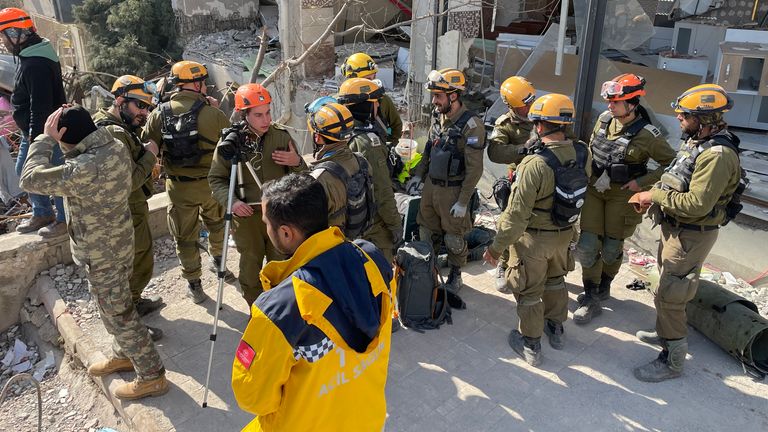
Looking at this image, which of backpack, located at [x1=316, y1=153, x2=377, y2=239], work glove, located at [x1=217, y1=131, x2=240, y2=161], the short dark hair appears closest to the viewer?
the short dark hair

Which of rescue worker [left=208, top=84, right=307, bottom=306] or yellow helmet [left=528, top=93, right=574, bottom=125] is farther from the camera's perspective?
rescue worker [left=208, top=84, right=307, bottom=306]

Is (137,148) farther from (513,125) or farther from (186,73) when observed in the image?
(513,125)

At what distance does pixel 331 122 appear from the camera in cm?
384

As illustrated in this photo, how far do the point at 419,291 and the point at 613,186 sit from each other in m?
1.84

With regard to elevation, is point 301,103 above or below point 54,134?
below

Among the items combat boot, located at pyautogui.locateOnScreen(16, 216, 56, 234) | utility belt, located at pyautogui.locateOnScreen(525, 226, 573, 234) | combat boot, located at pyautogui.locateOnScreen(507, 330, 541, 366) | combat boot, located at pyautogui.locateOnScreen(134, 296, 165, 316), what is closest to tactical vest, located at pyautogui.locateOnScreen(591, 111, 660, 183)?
utility belt, located at pyautogui.locateOnScreen(525, 226, 573, 234)

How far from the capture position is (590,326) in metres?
4.89

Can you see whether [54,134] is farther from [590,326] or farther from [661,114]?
[661,114]

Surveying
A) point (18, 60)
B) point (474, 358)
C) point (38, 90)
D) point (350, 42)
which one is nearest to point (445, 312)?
point (474, 358)

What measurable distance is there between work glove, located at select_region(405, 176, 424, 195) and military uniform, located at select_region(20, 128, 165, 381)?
9.62 feet

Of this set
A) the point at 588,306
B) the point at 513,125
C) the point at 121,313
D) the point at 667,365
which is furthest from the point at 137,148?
the point at 667,365

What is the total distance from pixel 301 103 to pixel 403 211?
8.27 m

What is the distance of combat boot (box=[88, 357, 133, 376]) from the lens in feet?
13.8

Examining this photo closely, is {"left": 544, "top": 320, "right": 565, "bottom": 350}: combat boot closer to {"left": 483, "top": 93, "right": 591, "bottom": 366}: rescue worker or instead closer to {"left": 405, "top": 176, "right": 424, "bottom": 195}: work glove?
{"left": 483, "top": 93, "right": 591, "bottom": 366}: rescue worker
